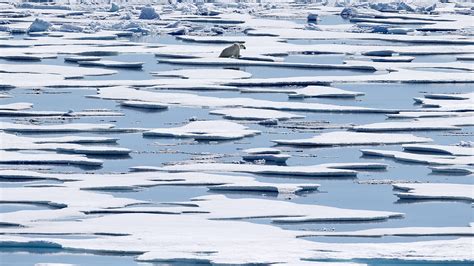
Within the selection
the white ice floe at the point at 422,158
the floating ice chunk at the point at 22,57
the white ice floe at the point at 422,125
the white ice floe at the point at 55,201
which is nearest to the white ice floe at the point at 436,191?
the white ice floe at the point at 422,158

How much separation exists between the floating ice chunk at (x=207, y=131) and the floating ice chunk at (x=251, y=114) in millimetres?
382

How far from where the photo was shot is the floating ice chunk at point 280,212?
5531mm

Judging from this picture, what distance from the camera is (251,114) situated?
29.5 ft

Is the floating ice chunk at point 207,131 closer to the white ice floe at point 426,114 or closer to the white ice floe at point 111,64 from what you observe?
the white ice floe at point 426,114

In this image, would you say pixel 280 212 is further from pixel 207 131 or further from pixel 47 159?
pixel 207 131

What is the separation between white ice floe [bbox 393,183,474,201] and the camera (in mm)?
6043

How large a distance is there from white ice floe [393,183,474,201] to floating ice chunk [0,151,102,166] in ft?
5.63

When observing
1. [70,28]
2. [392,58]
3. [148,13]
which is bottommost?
[148,13]

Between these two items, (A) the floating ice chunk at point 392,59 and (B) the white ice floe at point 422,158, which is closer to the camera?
(B) the white ice floe at point 422,158

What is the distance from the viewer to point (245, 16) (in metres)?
22.0

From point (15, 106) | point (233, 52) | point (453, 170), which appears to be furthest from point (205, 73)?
point (453, 170)

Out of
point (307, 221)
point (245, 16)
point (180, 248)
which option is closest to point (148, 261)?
point (180, 248)

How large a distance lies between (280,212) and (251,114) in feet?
11.2

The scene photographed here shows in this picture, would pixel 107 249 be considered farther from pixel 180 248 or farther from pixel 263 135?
pixel 263 135
